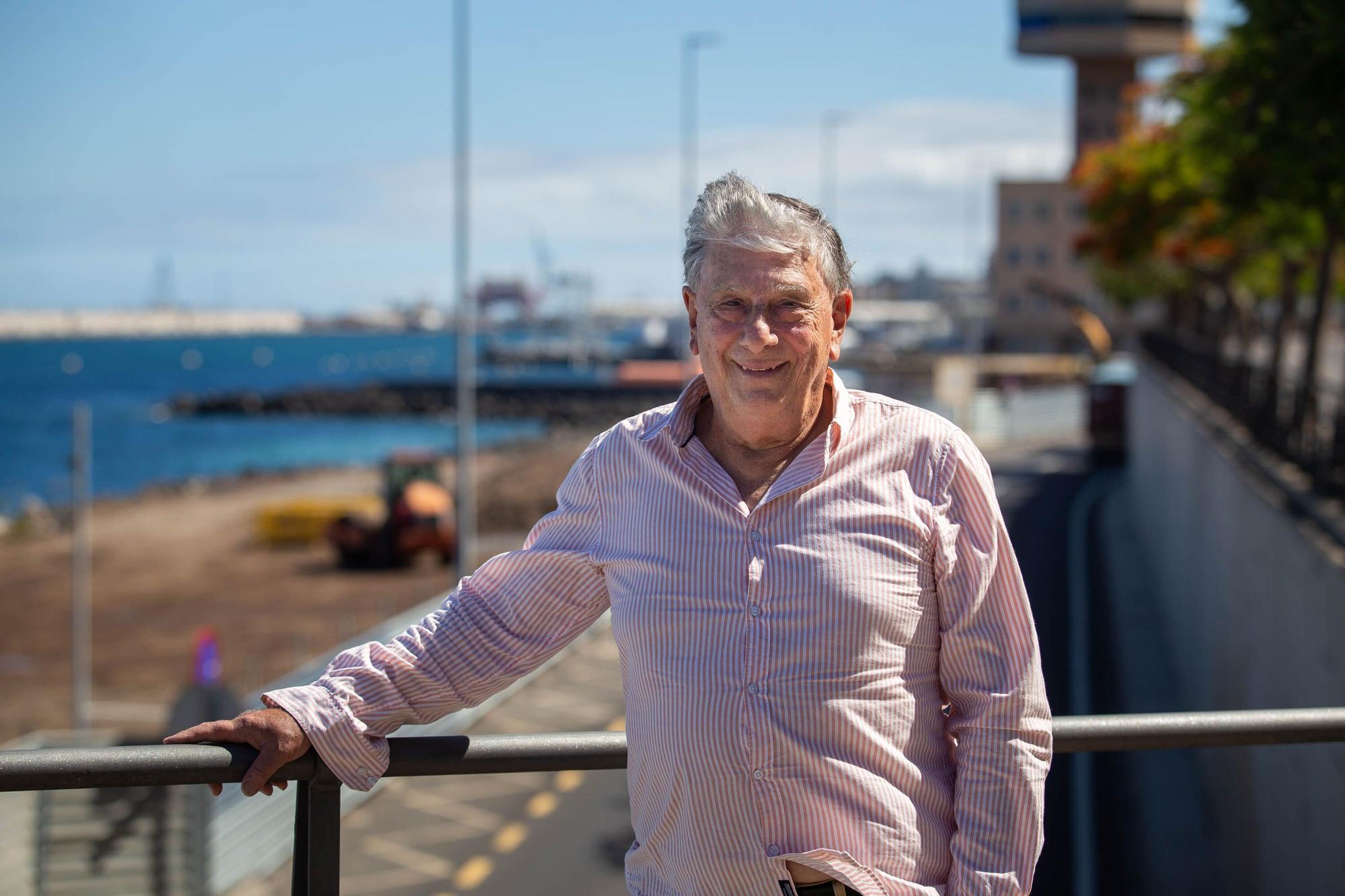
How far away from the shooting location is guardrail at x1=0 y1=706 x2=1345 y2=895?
99.1 inches

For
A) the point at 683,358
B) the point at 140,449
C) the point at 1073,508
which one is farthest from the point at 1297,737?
the point at 140,449

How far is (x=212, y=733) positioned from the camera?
2596mm

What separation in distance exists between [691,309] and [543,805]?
1185cm

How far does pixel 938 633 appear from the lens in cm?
248

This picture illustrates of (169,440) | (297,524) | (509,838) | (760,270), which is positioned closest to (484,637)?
(760,270)

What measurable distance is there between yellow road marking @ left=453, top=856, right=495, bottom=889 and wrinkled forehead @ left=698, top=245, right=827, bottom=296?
7.80 meters

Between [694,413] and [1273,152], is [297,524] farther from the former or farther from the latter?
[694,413]

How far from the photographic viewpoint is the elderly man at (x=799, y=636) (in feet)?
7.92

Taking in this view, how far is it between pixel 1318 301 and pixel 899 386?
43.0 meters

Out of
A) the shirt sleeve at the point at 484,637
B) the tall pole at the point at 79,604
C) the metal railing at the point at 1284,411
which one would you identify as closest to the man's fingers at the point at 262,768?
the shirt sleeve at the point at 484,637

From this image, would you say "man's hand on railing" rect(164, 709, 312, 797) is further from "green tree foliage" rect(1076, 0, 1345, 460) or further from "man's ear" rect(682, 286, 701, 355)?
"green tree foliage" rect(1076, 0, 1345, 460)

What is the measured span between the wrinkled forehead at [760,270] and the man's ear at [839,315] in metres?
0.11

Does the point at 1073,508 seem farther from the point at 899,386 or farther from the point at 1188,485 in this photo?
the point at 899,386

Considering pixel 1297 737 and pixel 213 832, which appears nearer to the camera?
pixel 1297 737
